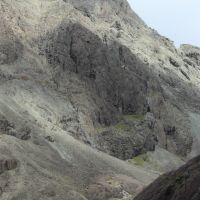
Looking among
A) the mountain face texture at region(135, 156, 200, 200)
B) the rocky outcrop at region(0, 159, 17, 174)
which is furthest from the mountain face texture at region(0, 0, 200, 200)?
the mountain face texture at region(135, 156, 200, 200)

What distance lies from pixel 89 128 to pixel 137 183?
124 ft

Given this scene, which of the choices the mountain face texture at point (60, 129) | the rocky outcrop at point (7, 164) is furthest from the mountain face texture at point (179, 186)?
the rocky outcrop at point (7, 164)

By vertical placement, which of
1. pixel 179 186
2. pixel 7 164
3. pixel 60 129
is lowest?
pixel 7 164

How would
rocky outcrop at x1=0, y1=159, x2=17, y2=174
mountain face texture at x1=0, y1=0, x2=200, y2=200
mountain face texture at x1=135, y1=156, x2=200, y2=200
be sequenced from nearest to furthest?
mountain face texture at x1=135, y1=156, x2=200, y2=200 → rocky outcrop at x1=0, y1=159, x2=17, y2=174 → mountain face texture at x1=0, y1=0, x2=200, y2=200

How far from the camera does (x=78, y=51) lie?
198m

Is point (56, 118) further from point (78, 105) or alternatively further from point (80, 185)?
point (80, 185)

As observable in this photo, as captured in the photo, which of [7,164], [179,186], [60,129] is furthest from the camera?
[60,129]

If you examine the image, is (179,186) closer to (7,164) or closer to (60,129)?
(7,164)

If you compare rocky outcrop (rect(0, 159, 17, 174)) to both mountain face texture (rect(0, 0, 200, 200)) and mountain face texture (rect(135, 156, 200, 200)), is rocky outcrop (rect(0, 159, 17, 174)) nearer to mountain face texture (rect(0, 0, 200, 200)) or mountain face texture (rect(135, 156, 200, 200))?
mountain face texture (rect(0, 0, 200, 200))

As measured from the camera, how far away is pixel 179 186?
42.5 metres

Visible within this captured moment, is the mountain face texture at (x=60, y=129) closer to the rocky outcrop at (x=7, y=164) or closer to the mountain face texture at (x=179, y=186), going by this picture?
the rocky outcrop at (x=7, y=164)

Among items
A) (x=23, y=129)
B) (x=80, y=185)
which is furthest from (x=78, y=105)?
(x=80, y=185)

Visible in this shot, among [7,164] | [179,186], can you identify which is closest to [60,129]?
[7,164]

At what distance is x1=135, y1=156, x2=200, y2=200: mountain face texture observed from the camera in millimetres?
39406
